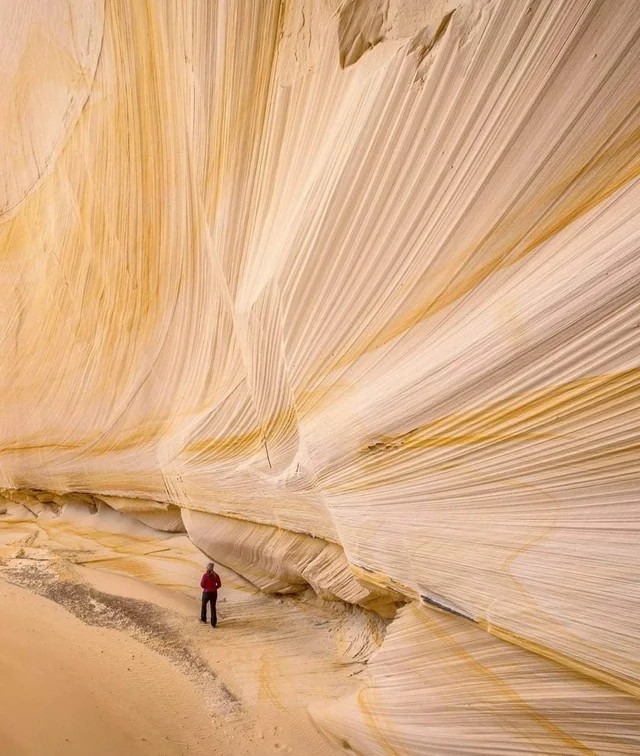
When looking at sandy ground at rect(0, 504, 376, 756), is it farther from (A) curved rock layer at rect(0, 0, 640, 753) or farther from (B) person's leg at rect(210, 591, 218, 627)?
(A) curved rock layer at rect(0, 0, 640, 753)

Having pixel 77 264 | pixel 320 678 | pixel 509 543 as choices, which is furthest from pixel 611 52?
pixel 77 264

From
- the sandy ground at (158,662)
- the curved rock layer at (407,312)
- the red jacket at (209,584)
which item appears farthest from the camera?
the red jacket at (209,584)

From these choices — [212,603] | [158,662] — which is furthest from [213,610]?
[158,662]

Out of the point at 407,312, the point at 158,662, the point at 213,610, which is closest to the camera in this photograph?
the point at 407,312

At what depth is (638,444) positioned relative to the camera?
142cm

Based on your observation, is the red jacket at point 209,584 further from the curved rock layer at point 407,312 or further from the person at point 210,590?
the curved rock layer at point 407,312

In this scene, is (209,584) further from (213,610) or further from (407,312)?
(407,312)

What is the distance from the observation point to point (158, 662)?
3035mm

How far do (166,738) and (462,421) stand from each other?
6.34ft

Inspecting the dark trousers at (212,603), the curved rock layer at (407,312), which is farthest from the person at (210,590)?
the curved rock layer at (407,312)

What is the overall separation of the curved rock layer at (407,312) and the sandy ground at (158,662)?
264 mm

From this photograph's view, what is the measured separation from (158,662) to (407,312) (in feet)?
7.56

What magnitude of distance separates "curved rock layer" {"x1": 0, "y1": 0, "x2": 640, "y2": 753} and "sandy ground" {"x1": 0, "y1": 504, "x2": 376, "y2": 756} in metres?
0.26

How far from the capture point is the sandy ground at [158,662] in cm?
251
